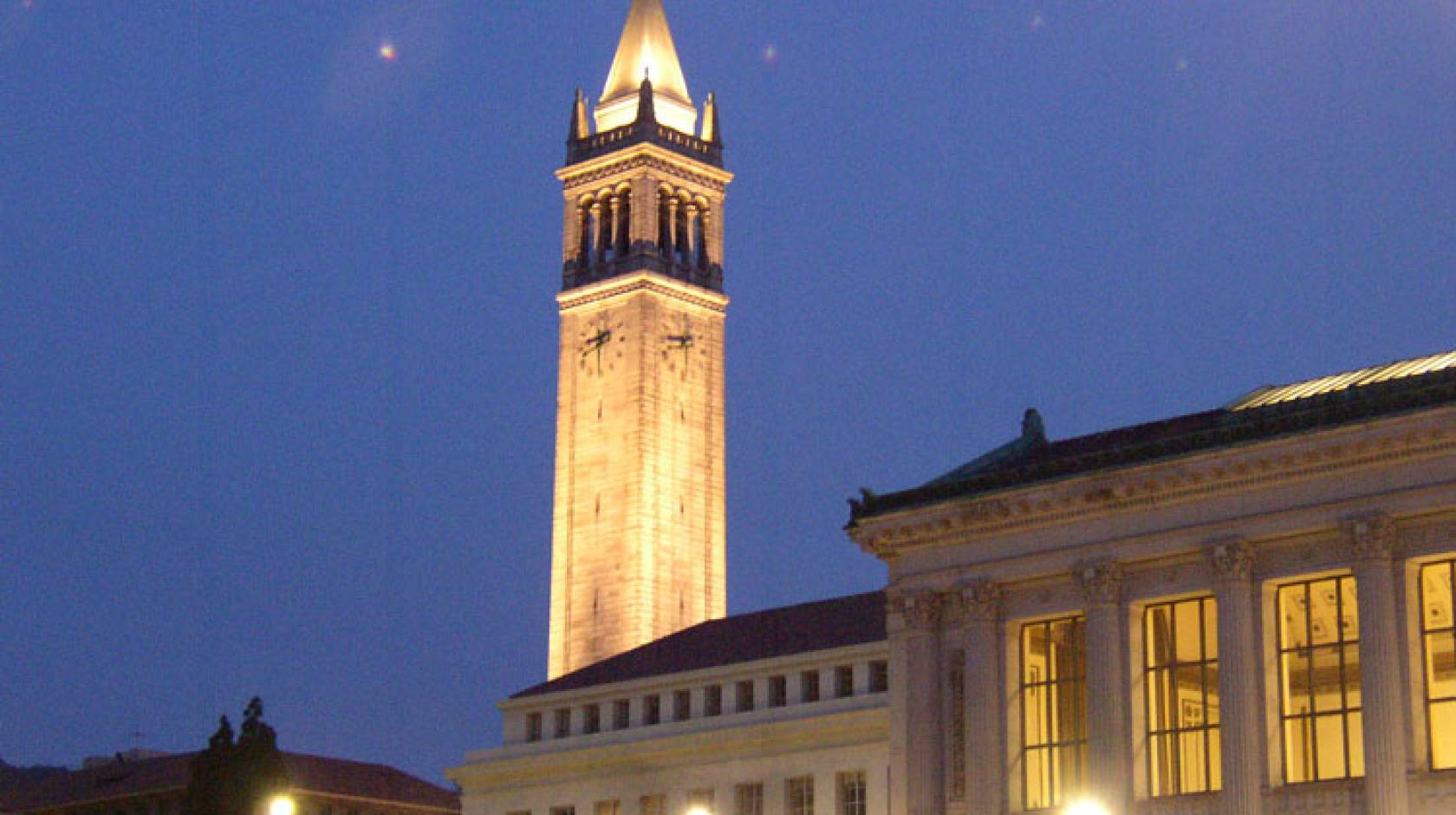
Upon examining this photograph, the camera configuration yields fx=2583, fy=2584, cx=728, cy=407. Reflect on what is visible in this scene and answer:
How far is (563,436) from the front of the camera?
15425cm

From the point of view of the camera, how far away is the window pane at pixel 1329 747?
63.1m

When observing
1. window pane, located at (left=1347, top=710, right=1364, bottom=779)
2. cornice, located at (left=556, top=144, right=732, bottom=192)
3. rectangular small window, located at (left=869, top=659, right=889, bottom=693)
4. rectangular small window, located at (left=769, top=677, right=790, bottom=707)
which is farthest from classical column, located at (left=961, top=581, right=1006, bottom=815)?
cornice, located at (left=556, top=144, right=732, bottom=192)

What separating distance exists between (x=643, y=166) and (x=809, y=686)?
61216mm

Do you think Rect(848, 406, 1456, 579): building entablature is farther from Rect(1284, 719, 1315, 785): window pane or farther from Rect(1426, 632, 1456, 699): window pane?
Rect(1284, 719, 1315, 785): window pane

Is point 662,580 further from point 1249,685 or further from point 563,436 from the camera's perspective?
point 1249,685

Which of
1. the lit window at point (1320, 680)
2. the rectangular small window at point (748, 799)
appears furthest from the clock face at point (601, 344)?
the lit window at point (1320, 680)

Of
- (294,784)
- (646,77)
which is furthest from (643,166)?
(294,784)

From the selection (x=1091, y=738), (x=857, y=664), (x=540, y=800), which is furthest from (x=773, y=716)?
(x=1091, y=738)

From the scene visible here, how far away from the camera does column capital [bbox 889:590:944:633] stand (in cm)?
7112

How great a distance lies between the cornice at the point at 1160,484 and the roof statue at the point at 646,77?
90593 millimetres

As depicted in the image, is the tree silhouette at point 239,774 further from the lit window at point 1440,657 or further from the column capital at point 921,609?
the lit window at point 1440,657

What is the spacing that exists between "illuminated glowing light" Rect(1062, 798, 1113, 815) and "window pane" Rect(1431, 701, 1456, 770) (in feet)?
26.1

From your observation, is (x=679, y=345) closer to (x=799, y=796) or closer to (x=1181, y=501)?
(x=799, y=796)

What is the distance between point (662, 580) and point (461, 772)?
125 feet
